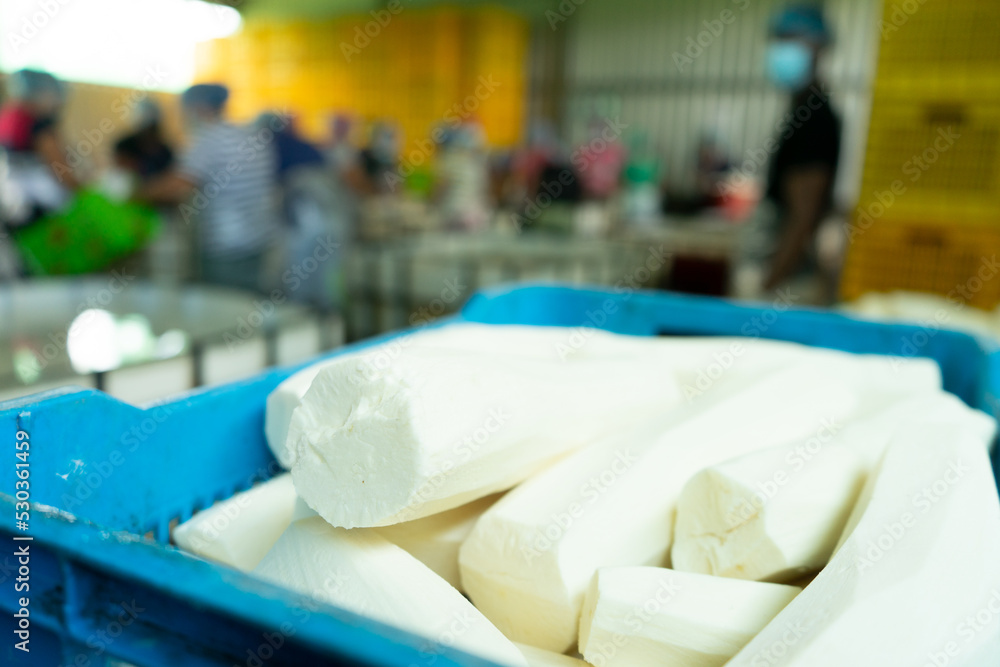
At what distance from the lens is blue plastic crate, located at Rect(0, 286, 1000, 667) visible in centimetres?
40

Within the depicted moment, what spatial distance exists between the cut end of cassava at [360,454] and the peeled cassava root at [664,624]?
19 centimetres

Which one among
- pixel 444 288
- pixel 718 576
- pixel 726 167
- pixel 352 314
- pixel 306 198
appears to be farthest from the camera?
pixel 726 167

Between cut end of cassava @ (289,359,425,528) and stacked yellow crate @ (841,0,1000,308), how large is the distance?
7.05 feet

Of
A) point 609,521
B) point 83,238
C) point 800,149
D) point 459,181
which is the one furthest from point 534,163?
point 609,521

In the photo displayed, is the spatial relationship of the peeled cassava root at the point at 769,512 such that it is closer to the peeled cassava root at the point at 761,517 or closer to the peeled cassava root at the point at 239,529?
the peeled cassava root at the point at 761,517

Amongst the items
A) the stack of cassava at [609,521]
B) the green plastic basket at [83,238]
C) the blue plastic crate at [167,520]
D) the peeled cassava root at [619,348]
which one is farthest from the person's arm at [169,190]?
the stack of cassava at [609,521]

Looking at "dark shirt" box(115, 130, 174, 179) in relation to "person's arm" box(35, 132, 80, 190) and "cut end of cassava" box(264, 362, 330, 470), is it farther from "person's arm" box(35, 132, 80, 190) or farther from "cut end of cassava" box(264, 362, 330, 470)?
"cut end of cassava" box(264, 362, 330, 470)

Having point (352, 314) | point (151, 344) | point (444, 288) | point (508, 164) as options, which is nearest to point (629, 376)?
point (151, 344)

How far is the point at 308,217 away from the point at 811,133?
6.94 ft

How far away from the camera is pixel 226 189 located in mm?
2975

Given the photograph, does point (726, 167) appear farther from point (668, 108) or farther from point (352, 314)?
point (352, 314)

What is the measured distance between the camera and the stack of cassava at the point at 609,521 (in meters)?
0.58

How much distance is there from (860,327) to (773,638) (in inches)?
37.3

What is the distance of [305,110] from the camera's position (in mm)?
10352
